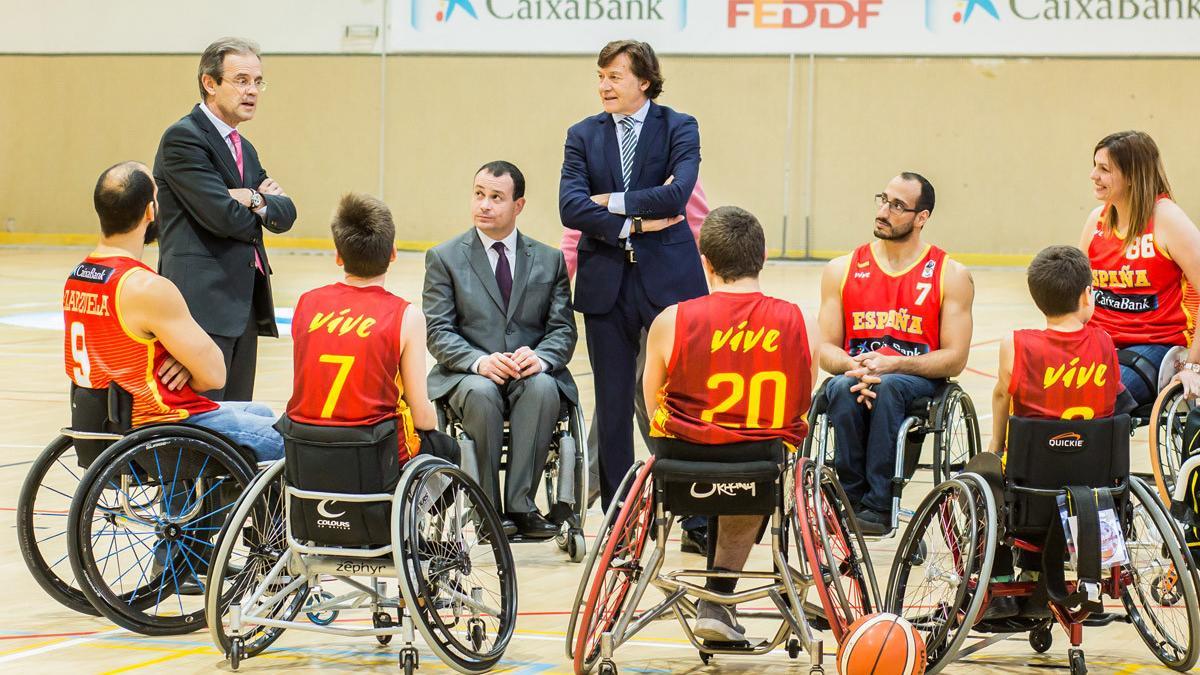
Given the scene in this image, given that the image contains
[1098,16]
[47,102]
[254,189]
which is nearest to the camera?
[254,189]

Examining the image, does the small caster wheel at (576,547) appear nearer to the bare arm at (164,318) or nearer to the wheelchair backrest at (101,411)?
the bare arm at (164,318)

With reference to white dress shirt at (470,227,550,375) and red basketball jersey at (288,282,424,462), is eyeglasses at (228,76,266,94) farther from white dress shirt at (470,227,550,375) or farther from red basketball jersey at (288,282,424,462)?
red basketball jersey at (288,282,424,462)

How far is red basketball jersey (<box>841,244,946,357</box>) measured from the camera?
456 cm

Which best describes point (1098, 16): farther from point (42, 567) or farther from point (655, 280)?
point (42, 567)

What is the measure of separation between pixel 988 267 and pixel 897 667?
12953 mm

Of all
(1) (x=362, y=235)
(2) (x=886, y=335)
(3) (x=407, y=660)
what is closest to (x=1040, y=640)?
(2) (x=886, y=335)

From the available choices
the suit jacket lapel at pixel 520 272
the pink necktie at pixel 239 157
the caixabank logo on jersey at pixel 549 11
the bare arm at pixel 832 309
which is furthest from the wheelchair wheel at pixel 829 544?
the caixabank logo on jersey at pixel 549 11

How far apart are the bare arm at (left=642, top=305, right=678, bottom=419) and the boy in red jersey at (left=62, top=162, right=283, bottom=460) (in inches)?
39.1

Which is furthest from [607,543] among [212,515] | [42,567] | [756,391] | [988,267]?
[988,267]

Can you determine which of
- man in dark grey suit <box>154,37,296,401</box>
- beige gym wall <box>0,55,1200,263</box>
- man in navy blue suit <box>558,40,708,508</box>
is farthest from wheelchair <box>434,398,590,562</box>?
beige gym wall <box>0,55,1200,263</box>

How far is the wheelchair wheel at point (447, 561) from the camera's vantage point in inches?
124

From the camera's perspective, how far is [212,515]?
12.1 feet

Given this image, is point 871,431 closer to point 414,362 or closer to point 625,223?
point 625,223

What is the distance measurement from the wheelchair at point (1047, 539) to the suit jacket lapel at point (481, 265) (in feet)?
5.39
